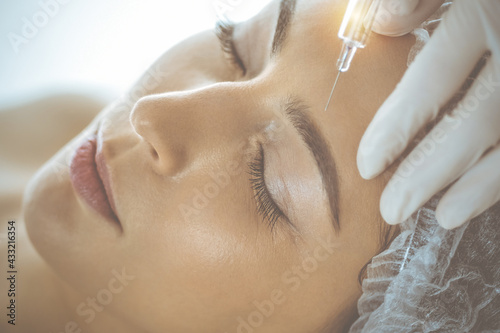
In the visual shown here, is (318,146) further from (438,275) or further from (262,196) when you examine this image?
(438,275)

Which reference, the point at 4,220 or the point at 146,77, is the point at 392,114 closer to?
the point at 146,77

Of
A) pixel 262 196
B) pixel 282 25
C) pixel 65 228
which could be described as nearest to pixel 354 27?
pixel 282 25

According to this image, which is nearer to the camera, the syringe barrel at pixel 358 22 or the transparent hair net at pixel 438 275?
the syringe barrel at pixel 358 22

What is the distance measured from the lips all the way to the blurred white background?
750 mm

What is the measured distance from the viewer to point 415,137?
671 mm

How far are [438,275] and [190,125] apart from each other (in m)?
0.61

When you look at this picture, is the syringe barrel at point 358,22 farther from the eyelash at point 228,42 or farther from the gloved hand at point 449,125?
the eyelash at point 228,42

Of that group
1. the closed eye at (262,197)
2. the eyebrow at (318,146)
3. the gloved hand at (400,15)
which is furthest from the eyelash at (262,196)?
the gloved hand at (400,15)

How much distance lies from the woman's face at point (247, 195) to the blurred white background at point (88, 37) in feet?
2.21

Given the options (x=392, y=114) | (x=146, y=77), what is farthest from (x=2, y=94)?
(x=392, y=114)

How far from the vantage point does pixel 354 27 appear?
590mm

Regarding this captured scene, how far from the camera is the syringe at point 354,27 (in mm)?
589

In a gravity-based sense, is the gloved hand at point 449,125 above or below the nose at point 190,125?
below

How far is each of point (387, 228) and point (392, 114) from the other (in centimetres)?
25
